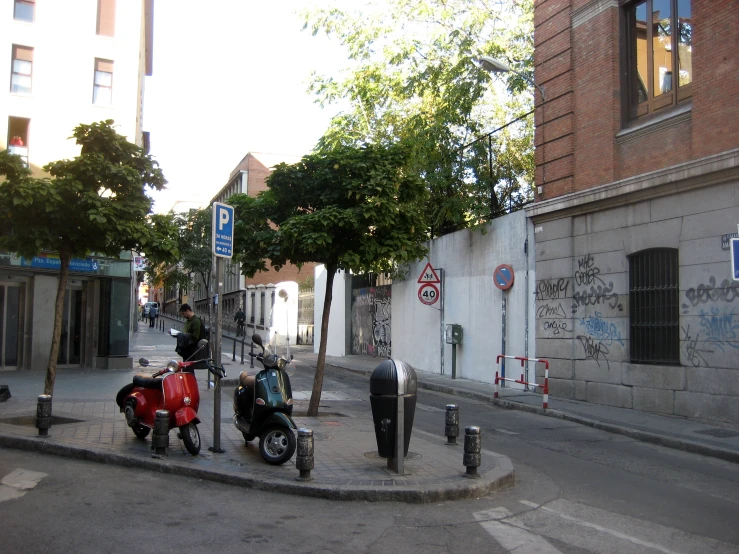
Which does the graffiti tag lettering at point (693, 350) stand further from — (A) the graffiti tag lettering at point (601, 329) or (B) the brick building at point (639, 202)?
(A) the graffiti tag lettering at point (601, 329)

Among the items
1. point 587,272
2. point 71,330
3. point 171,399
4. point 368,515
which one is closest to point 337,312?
point 71,330

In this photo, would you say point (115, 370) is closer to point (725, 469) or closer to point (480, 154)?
point (480, 154)

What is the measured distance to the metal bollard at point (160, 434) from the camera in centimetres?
758

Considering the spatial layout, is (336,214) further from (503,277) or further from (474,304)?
(474,304)

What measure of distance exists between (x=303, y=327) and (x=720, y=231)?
83.3 feet

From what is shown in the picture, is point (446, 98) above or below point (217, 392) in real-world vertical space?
above

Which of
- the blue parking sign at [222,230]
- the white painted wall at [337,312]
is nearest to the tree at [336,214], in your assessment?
the blue parking sign at [222,230]

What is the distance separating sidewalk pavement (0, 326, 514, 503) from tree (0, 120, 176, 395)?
56.5 inches

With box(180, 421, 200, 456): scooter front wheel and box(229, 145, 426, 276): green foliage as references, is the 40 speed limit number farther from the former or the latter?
box(180, 421, 200, 456): scooter front wheel

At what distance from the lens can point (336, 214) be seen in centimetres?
1041

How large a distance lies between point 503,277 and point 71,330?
12.5 m

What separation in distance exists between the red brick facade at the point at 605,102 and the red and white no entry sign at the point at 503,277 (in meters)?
1.95

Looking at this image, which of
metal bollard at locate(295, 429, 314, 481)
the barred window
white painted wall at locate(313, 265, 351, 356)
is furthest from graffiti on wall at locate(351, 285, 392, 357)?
metal bollard at locate(295, 429, 314, 481)

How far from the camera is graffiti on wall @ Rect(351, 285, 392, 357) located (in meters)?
→ 24.5
